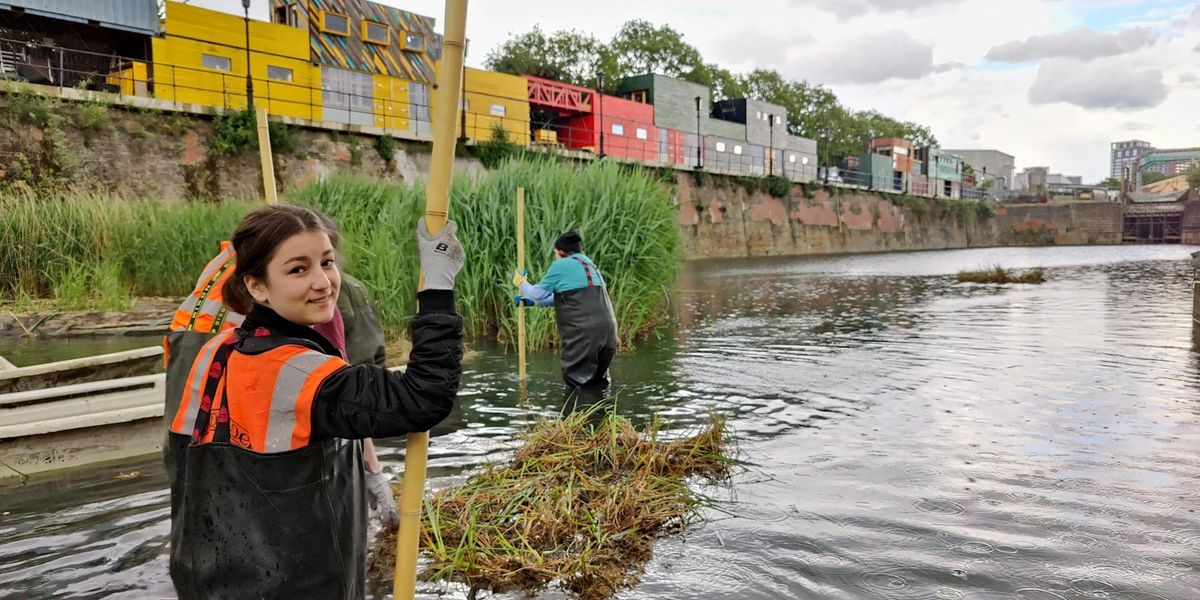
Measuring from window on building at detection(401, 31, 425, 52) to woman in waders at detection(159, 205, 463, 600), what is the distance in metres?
31.8

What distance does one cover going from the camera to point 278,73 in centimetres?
2591

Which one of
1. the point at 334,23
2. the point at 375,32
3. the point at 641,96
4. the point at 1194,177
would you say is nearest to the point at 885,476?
the point at 334,23

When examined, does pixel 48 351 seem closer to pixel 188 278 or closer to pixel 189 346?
pixel 188 278

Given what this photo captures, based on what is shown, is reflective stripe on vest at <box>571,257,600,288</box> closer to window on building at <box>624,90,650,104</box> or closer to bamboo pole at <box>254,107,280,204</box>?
bamboo pole at <box>254,107,280,204</box>

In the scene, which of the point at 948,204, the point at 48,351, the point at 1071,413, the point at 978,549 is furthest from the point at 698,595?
the point at 948,204

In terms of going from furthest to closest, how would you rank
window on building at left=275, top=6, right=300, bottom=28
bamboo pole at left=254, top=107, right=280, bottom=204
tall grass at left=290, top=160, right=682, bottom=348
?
window on building at left=275, top=6, right=300, bottom=28 < tall grass at left=290, top=160, right=682, bottom=348 < bamboo pole at left=254, top=107, right=280, bottom=204

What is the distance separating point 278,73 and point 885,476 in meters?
25.7

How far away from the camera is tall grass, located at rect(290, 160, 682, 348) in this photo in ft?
34.1

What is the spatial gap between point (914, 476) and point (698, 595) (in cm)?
236

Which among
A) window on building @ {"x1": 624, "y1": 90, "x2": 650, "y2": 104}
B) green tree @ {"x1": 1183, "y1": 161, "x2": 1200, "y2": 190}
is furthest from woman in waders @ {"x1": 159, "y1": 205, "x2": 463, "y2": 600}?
green tree @ {"x1": 1183, "y1": 161, "x2": 1200, "y2": 190}

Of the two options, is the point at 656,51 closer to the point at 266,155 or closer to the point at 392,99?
the point at 392,99

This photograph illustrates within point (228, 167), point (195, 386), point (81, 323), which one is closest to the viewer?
point (195, 386)

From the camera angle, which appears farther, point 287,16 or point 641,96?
point 641,96

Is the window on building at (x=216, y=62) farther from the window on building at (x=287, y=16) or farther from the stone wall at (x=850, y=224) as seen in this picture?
the stone wall at (x=850, y=224)
